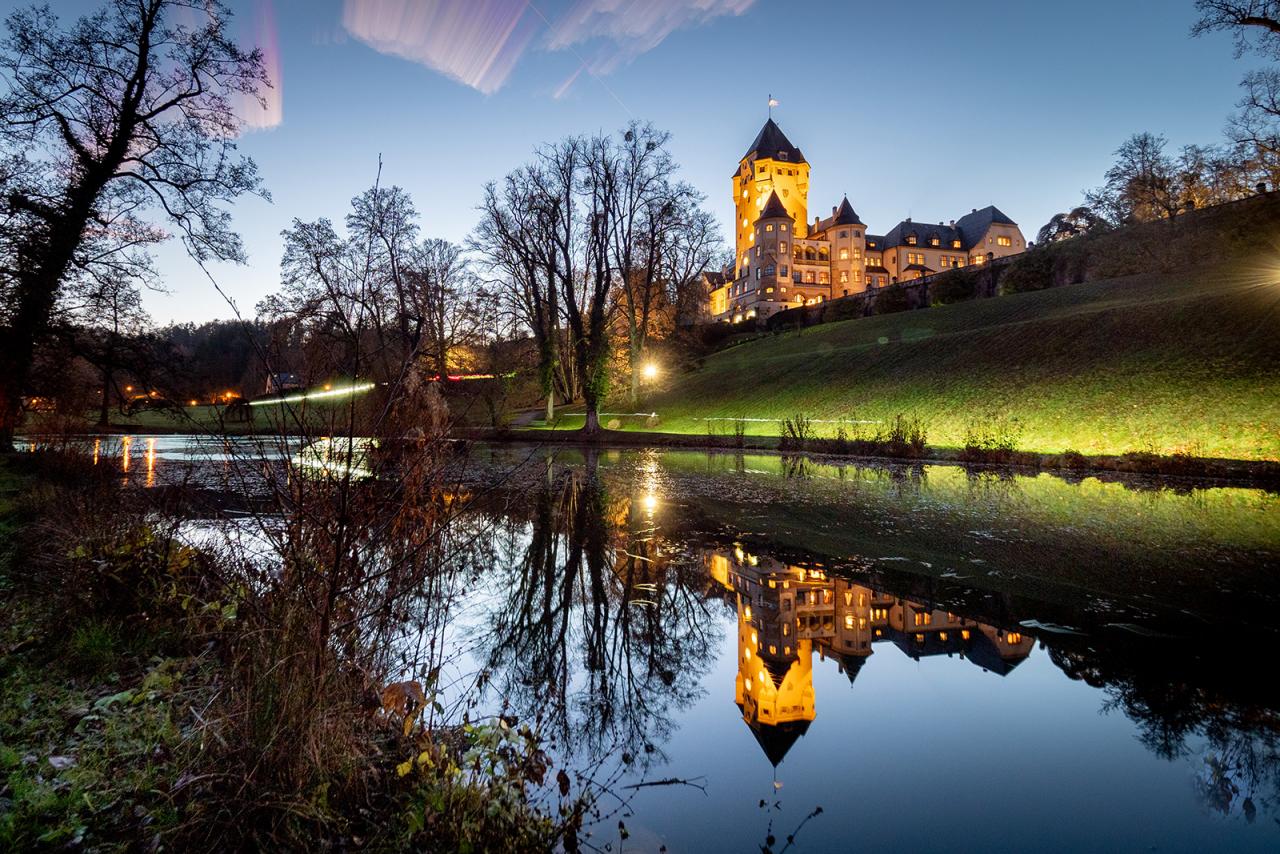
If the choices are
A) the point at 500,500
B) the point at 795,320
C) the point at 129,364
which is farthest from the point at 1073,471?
the point at 795,320

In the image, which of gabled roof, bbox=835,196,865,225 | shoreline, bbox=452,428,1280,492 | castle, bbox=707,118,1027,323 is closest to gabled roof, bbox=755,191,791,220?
castle, bbox=707,118,1027,323

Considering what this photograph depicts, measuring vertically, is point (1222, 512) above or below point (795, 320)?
below

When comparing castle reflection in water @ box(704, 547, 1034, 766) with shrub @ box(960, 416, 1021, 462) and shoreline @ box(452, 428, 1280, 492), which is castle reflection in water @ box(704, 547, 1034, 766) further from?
shrub @ box(960, 416, 1021, 462)

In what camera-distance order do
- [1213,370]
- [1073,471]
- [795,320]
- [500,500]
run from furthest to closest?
[795,320]
[1213,370]
[1073,471]
[500,500]

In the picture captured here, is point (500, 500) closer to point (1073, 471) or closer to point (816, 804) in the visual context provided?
point (816, 804)

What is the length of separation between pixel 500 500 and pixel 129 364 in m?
9.05

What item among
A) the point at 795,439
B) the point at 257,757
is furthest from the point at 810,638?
the point at 795,439

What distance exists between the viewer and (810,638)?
16.6 feet

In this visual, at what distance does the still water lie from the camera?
286 cm

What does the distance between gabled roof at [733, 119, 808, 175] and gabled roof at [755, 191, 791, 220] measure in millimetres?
7841

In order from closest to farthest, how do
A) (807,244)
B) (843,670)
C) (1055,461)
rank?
(843,670) → (1055,461) → (807,244)

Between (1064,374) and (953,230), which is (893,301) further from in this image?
(953,230)

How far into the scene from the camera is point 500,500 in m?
11.8

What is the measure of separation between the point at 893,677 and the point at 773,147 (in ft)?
318
